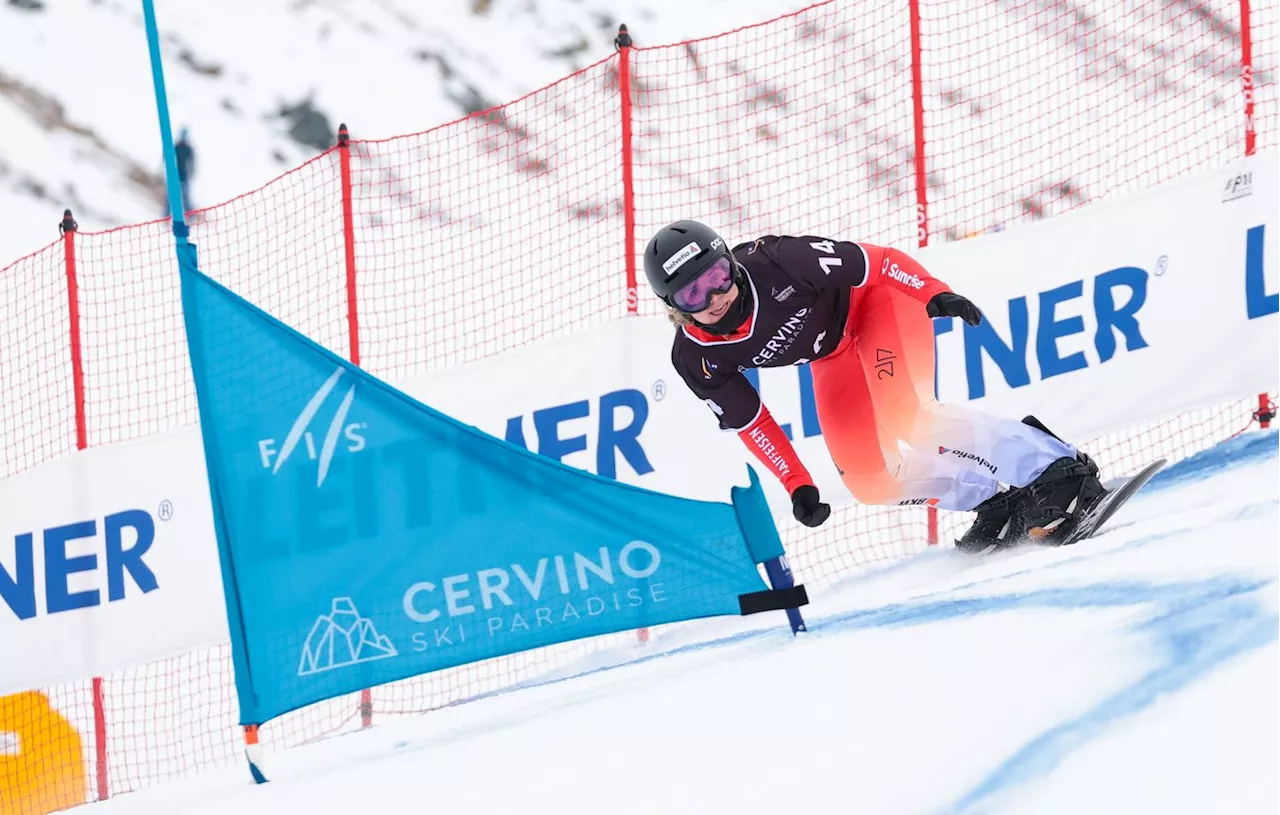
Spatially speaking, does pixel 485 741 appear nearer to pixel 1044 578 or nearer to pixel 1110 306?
pixel 1044 578

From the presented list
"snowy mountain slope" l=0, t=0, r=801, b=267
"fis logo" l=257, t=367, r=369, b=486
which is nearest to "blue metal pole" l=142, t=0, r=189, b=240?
"fis logo" l=257, t=367, r=369, b=486

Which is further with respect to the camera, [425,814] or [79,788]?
[79,788]

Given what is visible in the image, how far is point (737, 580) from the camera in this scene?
3.76 metres

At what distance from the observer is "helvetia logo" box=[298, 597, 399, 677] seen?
149 inches

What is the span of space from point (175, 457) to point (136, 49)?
32.6ft

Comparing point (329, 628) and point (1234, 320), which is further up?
point (1234, 320)

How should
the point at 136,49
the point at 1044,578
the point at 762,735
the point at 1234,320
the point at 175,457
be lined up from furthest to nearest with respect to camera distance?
the point at 136,49 → the point at 175,457 → the point at 1234,320 → the point at 1044,578 → the point at 762,735

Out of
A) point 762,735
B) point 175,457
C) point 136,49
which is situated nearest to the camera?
point 762,735

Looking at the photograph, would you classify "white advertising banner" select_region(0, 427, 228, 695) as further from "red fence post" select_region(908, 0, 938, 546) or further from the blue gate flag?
"red fence post" select_region(908, 0, 938, 546)

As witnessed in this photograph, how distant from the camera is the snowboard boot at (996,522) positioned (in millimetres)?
4555

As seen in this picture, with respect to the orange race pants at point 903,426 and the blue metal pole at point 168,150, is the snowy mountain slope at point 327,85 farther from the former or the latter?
the blue metal pole at point 168,150

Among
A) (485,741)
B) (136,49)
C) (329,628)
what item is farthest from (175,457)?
(136,49)

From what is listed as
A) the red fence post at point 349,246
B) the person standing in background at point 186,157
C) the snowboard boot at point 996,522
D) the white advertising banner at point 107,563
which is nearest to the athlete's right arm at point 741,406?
the snowboard boot at point 996,522

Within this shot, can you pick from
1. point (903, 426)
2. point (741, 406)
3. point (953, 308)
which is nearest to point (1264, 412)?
point (903, 426)
